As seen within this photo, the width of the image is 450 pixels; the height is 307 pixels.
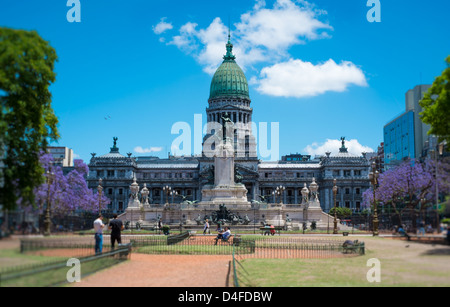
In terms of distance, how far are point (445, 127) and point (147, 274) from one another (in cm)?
1787

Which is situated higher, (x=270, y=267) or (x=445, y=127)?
(x=445, y=127)

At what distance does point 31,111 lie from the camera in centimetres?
1912

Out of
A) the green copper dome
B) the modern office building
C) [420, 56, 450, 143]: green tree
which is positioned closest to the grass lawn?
[420, 56, 450, 143]: green tree

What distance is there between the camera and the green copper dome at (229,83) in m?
151

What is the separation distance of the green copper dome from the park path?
12933cm

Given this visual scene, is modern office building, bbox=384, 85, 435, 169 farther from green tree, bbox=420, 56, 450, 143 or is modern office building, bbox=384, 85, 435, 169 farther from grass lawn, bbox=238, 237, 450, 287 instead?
grass lawn, bbox=238, 237, 450, 287

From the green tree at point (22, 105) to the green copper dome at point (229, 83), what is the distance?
430 ft

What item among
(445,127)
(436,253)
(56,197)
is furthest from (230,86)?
(436,253)

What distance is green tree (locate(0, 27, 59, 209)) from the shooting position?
16.4 metres

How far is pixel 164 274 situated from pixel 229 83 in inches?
5390

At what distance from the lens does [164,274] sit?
18016 mm

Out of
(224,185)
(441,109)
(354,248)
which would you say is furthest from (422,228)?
(224,185)
